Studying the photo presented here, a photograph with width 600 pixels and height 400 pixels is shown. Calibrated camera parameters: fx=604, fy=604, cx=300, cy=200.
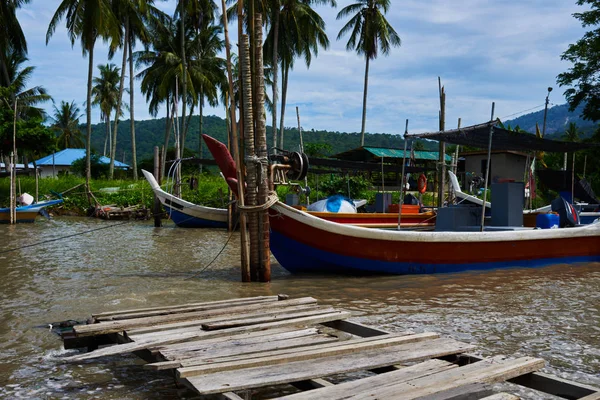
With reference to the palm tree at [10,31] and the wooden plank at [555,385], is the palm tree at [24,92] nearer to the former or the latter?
the palm tree at [10,31]

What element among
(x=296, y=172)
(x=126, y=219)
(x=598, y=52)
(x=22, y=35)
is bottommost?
(x=126, y=219)

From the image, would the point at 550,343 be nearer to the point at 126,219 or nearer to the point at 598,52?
the point at 126,219

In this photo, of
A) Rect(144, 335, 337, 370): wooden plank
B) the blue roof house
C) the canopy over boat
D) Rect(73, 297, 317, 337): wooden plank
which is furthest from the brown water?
the blue roof house

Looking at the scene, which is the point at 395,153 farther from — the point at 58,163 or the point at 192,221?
the point at 58,163

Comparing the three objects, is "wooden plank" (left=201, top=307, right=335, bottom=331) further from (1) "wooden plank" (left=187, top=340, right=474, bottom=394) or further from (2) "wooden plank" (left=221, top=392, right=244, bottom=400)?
(2) "wooden plank" (left=221, top=392, right=244, bottom=400)

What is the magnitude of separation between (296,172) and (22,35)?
105 feet

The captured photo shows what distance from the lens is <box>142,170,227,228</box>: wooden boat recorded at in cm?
2144

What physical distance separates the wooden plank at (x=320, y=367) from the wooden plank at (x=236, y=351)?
0.31 m

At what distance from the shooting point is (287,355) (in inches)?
165

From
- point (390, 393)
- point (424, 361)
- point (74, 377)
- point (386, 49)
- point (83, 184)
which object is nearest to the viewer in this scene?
point (390, 393)

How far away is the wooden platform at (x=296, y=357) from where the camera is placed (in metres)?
3.72

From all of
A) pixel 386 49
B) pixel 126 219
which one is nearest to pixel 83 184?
pixel 126 219

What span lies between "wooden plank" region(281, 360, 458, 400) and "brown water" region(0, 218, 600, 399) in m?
1.10

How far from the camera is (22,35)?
3566 centimetres
